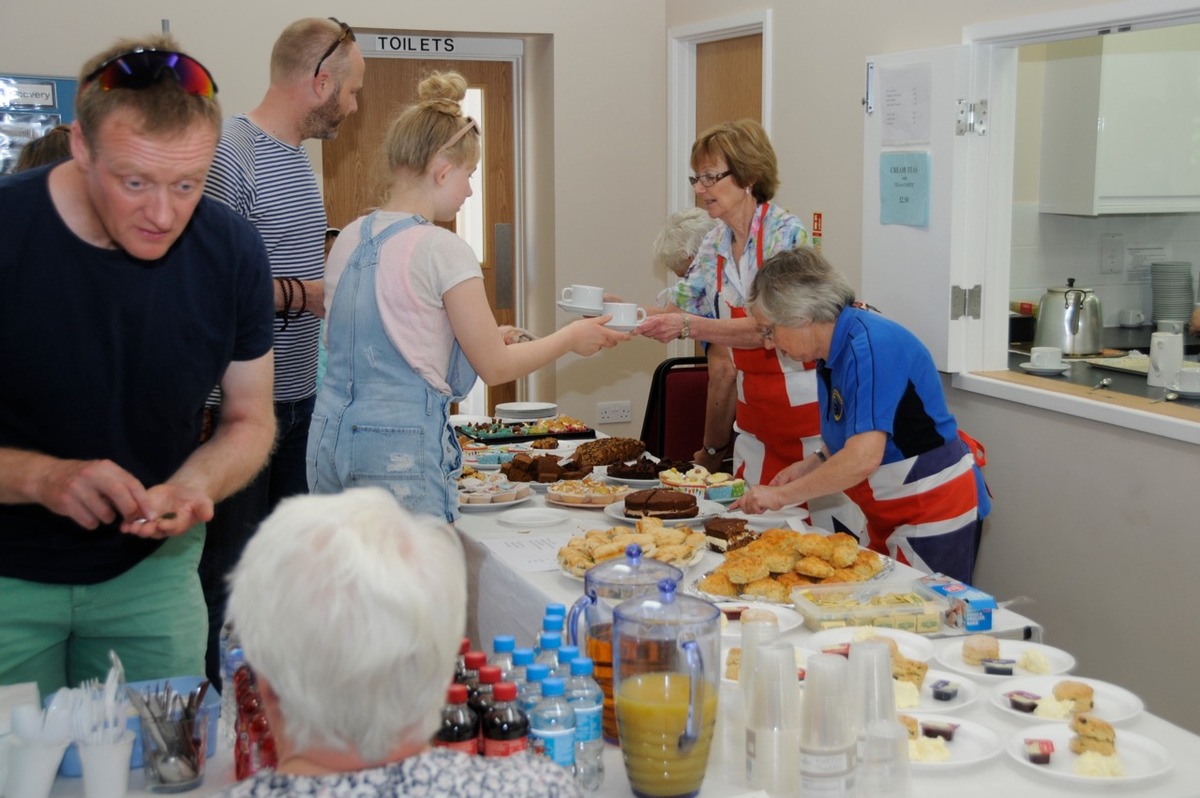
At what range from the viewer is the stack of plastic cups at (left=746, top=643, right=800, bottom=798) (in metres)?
1.64

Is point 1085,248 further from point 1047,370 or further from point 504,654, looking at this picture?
point 504,654

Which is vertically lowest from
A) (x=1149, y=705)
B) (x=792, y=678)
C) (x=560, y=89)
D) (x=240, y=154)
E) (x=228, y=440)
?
(x=1149, y=705)

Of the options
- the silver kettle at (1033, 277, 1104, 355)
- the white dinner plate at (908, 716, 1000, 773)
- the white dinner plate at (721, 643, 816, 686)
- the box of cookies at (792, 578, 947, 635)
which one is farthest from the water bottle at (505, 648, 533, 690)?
the silver kettle at (1033, 277, 1104, 355)

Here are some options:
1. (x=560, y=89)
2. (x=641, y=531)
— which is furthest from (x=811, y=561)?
(x=560, y=89)

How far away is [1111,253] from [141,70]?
4.73 metres

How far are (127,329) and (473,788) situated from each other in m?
1.10

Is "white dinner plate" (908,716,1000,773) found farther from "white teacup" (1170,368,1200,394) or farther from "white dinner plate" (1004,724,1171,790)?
"white teacup" (1170,368,1200,394)

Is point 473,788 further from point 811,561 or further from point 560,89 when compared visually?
point 560,89

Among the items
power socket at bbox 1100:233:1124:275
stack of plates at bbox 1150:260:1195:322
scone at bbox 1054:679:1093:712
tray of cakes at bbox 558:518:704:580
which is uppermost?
power socket at bbox 1100:233:1124:275

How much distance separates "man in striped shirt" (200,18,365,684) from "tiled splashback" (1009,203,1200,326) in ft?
10.5

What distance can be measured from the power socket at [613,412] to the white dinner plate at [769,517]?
3487 mm

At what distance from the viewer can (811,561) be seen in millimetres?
2547

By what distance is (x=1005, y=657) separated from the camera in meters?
2.19

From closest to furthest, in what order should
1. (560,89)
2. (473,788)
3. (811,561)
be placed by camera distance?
(473,788)
(811,561)
(560,89)
